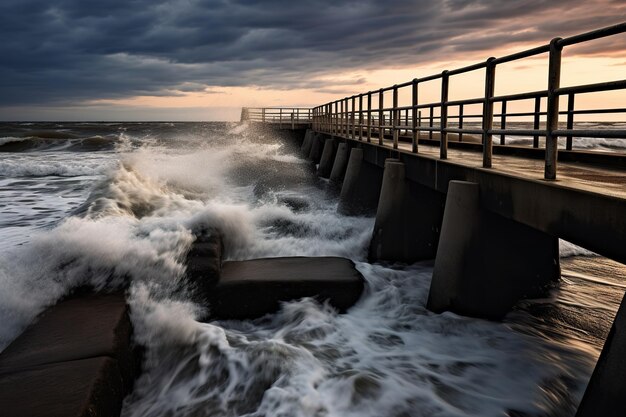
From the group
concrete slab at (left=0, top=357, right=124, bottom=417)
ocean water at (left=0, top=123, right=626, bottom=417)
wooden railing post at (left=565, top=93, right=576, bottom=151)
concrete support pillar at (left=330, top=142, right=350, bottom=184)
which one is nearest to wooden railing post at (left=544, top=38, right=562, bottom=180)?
ocean water at (left=0, top=123, right=626, bottom=417)

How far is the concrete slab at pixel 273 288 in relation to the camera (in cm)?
543

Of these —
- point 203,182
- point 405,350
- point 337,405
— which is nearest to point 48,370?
point 337,405

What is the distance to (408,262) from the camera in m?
7.09

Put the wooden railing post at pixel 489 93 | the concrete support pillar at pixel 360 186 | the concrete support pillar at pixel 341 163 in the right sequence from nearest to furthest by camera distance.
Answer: the wooden railing post at pixel 489 93
the concrete support pillar at pixel 360 186
the concrete support pillar at pixel 341 163

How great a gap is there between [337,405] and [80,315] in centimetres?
237

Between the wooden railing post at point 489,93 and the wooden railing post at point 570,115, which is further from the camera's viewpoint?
the wooden railing post at point 570,115

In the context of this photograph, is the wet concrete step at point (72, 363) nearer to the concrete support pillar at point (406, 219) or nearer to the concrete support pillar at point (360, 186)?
the concrete support pillar at point (406, 219)

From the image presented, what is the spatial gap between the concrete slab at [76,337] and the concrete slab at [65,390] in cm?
14

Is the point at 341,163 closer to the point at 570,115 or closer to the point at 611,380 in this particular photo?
the point at 570,115

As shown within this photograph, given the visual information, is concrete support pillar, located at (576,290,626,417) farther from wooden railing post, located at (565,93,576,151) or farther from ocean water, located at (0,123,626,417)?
wooden railing post, located at (565,93,576,151)

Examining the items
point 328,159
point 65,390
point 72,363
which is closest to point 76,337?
point 72,363

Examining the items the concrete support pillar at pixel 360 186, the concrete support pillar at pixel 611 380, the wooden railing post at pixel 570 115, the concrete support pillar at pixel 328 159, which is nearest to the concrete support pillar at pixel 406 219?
the wooden railing post at pixel 570 115

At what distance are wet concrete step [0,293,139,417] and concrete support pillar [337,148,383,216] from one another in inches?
247

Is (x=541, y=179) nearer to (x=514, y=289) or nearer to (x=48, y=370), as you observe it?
(x=514, y=289)
